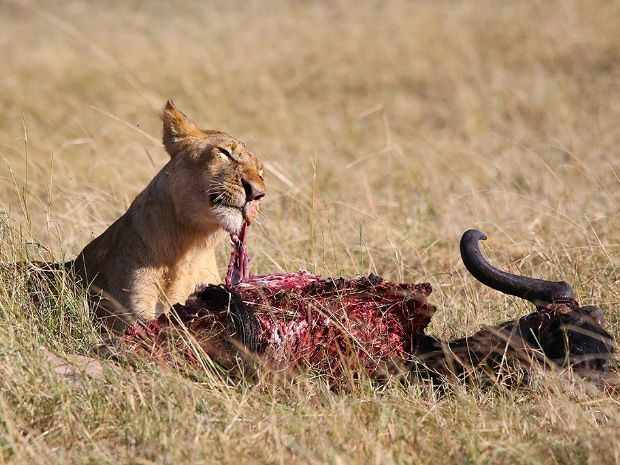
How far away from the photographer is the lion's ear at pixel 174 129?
3.79 metres

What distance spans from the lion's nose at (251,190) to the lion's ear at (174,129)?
1.75ft

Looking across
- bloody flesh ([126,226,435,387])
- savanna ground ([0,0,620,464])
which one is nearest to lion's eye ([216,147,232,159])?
bloody flesh ([126,226,435,387])

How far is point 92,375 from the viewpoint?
2.96 meters

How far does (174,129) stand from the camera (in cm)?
380

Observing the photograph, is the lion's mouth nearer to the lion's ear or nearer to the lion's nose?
the lion's nose

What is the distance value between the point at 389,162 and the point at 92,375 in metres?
4.21

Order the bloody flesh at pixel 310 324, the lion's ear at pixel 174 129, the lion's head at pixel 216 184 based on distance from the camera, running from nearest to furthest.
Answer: the bloody flesh at pixel 310 324, the lion's head at pixel 216 184, the lion's ear at pixel 174 129

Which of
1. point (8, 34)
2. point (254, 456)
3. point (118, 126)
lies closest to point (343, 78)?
point (118, 126)

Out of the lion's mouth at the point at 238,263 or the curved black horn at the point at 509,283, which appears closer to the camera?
the curved black horn at the point at 509,283

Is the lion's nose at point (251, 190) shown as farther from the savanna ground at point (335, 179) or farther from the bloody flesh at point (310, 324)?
the savanna ground at point (335, 179)

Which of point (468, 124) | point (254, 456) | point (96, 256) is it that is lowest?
point (468, 124)

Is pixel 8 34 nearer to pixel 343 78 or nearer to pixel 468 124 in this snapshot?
pixel 343 78

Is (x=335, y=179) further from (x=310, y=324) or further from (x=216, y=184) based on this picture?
(x=310, y=324)

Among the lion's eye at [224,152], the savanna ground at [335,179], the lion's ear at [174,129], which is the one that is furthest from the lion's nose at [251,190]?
the savanna ground at [335,179]
